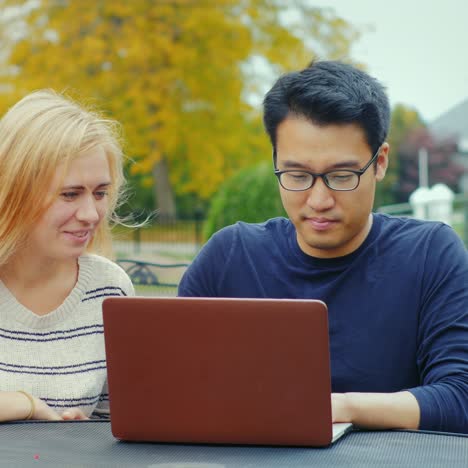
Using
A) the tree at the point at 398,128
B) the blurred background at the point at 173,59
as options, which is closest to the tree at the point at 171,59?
the blurred background at the point at 173,59

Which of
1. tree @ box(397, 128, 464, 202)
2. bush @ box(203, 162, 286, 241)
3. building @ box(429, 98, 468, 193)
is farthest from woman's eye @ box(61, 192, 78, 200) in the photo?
tree @ box(397, 128, 464, 202)

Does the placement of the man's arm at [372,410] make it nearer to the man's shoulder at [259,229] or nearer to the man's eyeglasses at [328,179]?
the man's eyeglasses at [328,179]

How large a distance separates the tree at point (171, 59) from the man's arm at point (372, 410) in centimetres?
1466

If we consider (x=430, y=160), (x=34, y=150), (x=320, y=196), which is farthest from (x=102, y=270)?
(x=430, y=160)

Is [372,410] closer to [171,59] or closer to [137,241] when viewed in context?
[137,241]

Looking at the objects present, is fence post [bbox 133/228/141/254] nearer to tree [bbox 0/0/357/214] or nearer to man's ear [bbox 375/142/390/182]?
tree [bbox 0/0/357/214]

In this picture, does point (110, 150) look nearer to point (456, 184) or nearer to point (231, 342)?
point (231, 342)

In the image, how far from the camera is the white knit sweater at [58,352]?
204 centimetres

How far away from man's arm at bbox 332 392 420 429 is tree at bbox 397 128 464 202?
29.1 meters

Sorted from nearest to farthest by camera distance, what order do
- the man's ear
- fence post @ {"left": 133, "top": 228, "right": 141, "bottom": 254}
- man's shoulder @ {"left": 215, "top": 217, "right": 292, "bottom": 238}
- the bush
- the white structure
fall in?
the man's ear, man's shoulder @ {"left": 215, "top": 217, "right": 292, "bottom": 238}, the bush, the white structure, fence post @ {"left": 133, "top": 228, "right": 141, "bottom": 254}

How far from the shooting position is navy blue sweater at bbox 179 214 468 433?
1.86 meters

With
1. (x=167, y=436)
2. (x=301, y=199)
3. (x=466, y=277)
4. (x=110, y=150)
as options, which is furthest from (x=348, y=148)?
(x=167, y=436)

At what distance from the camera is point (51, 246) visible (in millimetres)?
1951

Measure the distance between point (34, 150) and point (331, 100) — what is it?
69cm
